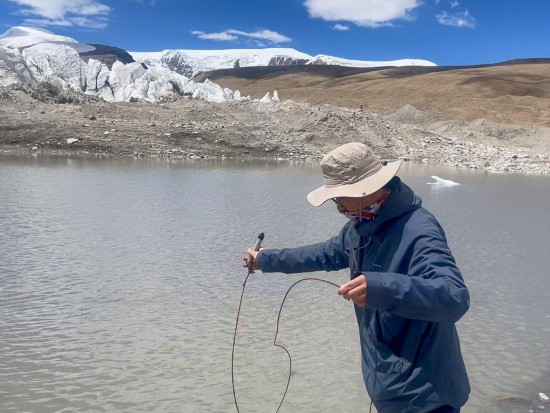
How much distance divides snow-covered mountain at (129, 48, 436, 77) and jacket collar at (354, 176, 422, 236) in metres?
132

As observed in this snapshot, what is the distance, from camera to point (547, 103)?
50.7 m

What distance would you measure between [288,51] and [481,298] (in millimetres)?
148654

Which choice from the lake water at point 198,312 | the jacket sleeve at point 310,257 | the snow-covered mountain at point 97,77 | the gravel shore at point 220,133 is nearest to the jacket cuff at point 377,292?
the jacket sleeve at point 310,257

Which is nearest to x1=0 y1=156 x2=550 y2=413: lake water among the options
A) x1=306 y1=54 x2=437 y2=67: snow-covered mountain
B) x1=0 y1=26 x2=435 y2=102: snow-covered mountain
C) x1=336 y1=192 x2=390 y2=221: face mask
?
x1=336 y1=192 x2=390 y2=221: face mask

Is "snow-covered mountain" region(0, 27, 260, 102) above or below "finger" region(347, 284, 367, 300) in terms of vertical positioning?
above

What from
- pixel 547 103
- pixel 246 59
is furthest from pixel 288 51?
pixel 547 103

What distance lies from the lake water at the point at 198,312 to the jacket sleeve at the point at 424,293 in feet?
7.28

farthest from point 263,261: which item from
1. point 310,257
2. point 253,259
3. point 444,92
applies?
point 444,92

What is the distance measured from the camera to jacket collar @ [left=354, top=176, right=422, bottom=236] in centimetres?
213

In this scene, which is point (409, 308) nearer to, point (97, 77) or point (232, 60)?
point (97, 77)

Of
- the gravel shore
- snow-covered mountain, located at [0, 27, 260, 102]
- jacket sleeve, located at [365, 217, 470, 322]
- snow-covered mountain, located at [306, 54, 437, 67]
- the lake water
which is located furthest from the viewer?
snow-covered mountain, located at [306, 54, 437, 67]

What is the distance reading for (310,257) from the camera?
2.59m

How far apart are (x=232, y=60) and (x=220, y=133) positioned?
11589 centimetres

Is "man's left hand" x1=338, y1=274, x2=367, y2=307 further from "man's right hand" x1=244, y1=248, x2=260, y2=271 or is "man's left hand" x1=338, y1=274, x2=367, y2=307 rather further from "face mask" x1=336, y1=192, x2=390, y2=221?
"man's right hand" x1=244, y1=248, x2=260, y2=271
